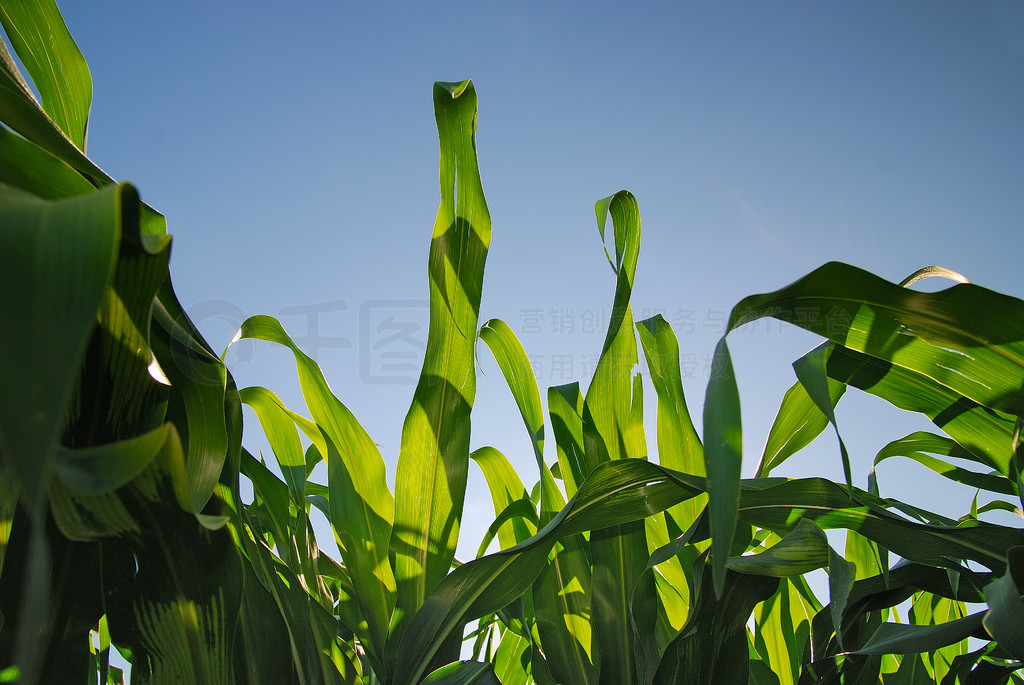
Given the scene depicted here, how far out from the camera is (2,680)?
0.29 m

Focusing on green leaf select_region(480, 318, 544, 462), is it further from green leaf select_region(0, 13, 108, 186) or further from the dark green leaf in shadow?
green leaf select_region(0, 13, 108, 186)

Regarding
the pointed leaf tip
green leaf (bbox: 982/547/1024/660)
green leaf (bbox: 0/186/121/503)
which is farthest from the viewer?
the pointed leaf tip

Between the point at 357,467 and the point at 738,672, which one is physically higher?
the point at 357,467

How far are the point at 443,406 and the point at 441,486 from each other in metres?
0.05

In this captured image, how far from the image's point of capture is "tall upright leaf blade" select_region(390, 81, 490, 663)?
408mm

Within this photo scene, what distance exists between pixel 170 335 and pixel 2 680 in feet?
0.59

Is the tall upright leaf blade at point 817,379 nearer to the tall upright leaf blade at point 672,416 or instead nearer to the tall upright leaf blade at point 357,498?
the tall upright leaf blade at point 672,416

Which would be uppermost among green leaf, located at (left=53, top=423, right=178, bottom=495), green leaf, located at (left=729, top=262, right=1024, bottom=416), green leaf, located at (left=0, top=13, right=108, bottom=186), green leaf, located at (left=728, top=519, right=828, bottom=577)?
green leaf, located at (left=0, top=13, right=108, bottom=186)

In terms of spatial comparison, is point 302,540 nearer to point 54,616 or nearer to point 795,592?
point 54,616

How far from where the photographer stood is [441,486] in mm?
416

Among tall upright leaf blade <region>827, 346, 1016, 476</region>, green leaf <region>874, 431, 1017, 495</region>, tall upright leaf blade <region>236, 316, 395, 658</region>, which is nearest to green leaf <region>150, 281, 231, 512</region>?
tall upright leaf blade <region>236, 316, 395, 658</region>

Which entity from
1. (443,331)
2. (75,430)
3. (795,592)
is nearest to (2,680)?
(75,430)

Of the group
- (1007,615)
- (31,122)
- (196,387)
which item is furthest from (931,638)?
(31,122)

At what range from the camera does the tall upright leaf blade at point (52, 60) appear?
0.32 m
